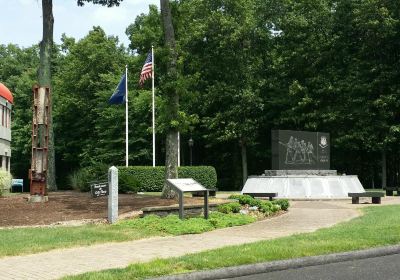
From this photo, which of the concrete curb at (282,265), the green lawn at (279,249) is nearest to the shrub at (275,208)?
the green lawn at (279,249)

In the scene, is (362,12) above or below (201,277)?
above

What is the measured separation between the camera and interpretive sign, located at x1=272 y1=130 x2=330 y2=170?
26.5 m

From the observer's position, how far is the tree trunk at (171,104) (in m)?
19.3

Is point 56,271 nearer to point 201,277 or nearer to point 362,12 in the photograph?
point 201,277

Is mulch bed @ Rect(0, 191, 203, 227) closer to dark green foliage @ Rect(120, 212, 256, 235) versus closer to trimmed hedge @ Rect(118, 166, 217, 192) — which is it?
dark green foliage @ Rect(120, 212, 256, 235)

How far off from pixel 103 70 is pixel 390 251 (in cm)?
4276

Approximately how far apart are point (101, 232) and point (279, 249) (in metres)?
4.30

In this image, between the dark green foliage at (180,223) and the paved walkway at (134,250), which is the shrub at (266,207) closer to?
the paved walkway at (134,250)

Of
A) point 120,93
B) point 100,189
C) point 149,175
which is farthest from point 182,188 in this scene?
point 120,93

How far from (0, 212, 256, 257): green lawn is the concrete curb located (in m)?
3.63

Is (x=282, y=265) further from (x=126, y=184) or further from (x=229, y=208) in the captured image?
(x=126, y=184)

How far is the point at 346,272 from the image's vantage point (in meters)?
8.30

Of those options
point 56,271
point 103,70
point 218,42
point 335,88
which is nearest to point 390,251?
point 56,271

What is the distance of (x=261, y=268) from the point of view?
27.4ft
